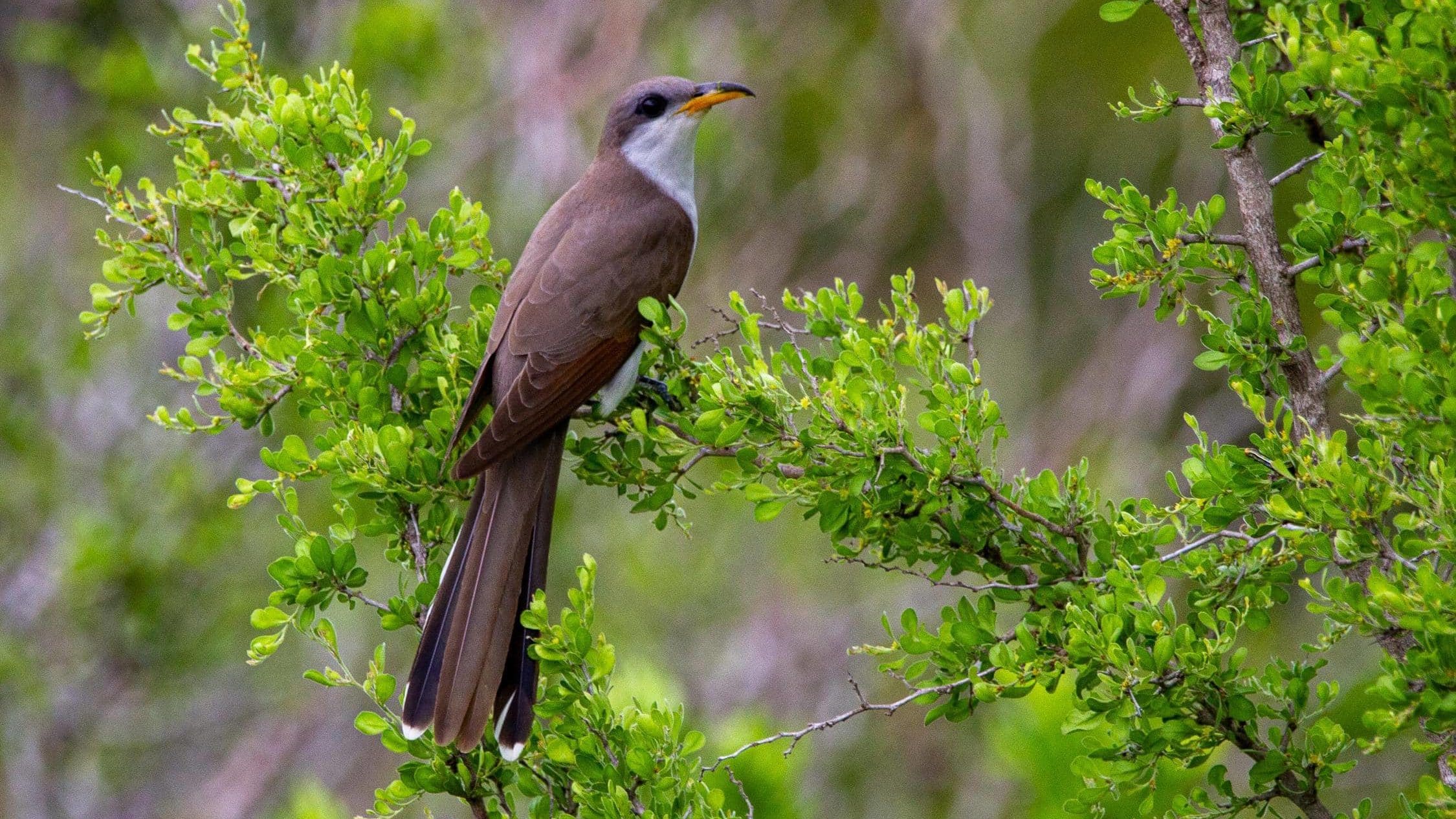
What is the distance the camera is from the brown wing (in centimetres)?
344

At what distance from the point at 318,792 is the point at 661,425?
1491mm

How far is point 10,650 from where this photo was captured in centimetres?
614

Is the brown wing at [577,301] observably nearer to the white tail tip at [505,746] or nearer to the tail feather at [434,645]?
the tail feather at [434,645]

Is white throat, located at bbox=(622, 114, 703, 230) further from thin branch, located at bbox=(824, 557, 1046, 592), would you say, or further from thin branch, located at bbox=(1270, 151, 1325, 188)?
thin branch, located at bbox=(1270, 151, 1325, 188)

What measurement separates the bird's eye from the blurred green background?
104 cm

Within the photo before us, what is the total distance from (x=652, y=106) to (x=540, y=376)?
179 cm

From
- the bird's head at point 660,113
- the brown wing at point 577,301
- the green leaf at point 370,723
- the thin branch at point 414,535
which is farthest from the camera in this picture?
the bird's head at point 660,113

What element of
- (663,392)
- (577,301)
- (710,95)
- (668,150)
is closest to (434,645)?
(663,392)

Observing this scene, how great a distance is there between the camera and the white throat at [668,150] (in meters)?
4.83

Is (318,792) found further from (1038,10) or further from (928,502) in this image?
(1038,10)

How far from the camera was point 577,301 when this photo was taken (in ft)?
12.9

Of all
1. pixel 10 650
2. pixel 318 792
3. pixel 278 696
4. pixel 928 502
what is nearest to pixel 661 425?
pixel 928 502

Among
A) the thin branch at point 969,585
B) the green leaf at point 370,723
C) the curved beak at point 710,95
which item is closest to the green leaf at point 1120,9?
the thin branch at point 969,585

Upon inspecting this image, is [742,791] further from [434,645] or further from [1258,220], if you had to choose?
[1258,220]
